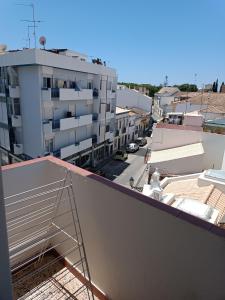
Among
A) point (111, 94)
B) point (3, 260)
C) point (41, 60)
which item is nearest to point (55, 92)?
point (41, 60)

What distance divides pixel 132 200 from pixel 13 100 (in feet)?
54.4

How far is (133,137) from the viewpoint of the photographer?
Result: 3681 cm

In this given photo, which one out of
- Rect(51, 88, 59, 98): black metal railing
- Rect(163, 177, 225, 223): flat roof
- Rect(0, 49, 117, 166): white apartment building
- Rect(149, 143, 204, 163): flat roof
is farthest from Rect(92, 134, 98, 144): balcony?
Rect(163, 177, 225, 223): flat roof

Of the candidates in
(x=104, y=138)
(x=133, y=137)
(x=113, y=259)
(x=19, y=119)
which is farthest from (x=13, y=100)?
(x=133, y=137)

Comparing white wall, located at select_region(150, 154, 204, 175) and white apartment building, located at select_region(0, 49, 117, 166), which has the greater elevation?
white apartment building, located at select_region(0, 49, 117, 166)

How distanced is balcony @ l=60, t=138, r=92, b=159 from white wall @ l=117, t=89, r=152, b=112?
18.4m

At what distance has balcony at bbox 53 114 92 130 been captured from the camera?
712 inches

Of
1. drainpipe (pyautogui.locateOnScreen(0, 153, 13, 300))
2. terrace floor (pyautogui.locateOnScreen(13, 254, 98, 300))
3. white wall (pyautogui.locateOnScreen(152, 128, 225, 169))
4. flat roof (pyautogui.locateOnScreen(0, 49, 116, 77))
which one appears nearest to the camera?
drainpipe (pyautogui.locateOnScreen(0, 153, 13, 300))

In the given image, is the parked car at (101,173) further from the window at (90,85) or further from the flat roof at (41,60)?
the flat roof at (41,60)

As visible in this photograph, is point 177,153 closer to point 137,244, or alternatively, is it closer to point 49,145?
point 49,145

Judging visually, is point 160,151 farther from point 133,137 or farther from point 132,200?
point 133,137

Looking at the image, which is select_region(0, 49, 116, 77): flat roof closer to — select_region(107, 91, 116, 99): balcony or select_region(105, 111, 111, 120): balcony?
select_region(107, 91, 116, 99): balcony

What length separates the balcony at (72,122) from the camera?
1809 centimetres

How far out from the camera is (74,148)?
2052 cm
